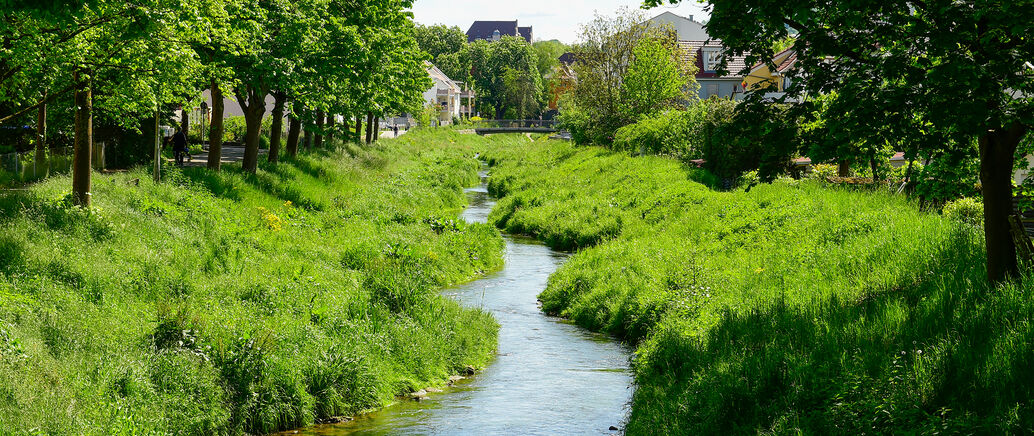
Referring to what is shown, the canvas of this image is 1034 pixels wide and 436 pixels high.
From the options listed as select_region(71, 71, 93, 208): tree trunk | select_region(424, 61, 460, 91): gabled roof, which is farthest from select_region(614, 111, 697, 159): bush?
select_region(424, 61, 460, 91): gabled roof

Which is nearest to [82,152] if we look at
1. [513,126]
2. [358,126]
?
[358,126]

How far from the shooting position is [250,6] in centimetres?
2383

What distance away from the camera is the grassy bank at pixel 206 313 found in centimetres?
1092

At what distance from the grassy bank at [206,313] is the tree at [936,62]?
750cm

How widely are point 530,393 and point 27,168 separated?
15.7 m

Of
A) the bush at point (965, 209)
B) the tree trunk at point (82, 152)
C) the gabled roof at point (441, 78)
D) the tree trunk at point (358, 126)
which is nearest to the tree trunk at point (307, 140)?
the tree trunk at point (358, 126)

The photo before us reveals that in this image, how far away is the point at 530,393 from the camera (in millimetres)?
13719

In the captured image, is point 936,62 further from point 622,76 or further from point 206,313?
point 622,76

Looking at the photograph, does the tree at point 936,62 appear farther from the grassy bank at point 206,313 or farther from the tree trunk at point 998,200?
the grassy bank at point 206,313

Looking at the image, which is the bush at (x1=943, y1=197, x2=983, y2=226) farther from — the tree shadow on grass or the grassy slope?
the tree shadow on grass

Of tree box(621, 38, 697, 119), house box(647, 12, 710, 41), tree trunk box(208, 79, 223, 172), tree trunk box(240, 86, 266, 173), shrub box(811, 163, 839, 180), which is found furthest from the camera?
house box(647, 12, 710, 41)

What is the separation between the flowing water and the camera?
40.0 ft

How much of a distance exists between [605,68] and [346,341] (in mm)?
49279

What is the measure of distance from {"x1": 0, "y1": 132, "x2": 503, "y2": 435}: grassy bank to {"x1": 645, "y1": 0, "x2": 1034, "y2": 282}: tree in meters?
7.50
